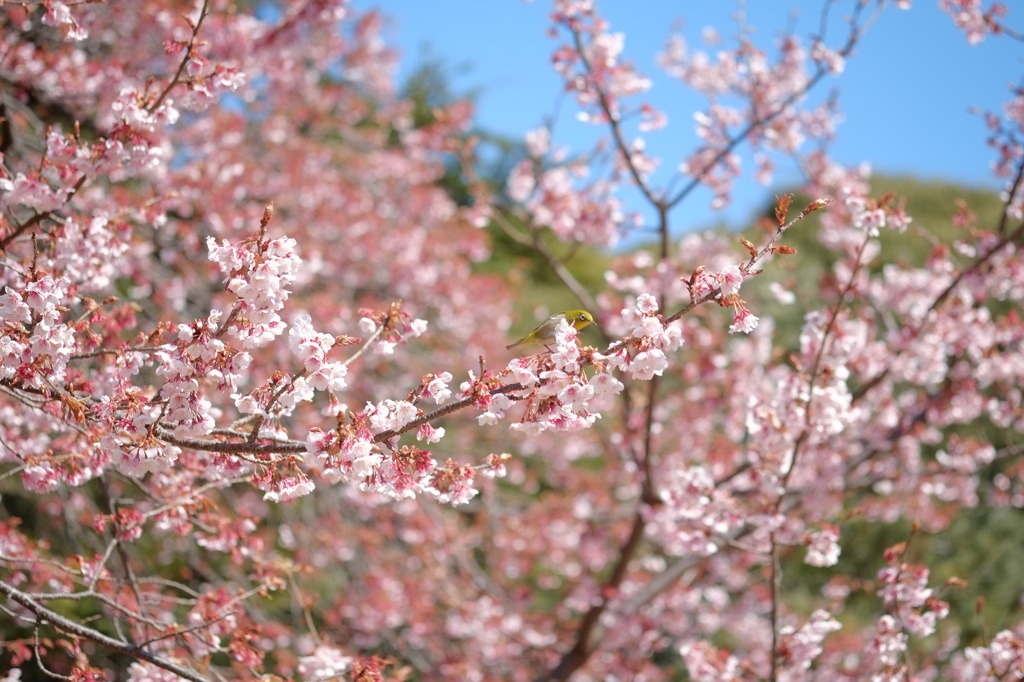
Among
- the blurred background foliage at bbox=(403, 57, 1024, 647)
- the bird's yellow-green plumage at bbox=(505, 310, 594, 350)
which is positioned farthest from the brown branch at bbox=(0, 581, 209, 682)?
the blurred background foliage at bbox=(403, 57, 1024, 647)

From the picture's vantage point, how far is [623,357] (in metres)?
1.59

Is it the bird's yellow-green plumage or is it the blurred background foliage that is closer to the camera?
the bird's yellow-green plumage

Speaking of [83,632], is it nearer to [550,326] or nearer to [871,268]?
[550,326]

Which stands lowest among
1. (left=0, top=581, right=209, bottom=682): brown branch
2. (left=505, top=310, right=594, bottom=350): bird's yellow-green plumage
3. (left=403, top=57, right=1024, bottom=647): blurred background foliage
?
(left=0, top=581, right=209, bottom=682): brown branch

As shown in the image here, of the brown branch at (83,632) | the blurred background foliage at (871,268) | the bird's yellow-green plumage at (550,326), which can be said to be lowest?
the brown branch at (83,632)

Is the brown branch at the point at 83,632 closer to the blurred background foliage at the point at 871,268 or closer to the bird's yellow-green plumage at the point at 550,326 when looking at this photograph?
the bird's yellow-green plumage at the point at 550,326

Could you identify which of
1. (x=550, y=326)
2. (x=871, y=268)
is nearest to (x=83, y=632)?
(x=550, y=326)

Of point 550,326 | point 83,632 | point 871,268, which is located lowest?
point 83,632

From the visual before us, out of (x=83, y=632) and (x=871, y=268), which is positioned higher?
(x=871, y=268)

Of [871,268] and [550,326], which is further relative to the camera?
[871,268]

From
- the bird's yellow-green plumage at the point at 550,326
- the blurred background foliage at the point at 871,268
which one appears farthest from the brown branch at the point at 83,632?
the blurred background foliage at the point at 871,268

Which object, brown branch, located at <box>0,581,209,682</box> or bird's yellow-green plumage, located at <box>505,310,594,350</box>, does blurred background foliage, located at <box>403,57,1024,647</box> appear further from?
brown branch, located at <box>0,581,209,682</box>

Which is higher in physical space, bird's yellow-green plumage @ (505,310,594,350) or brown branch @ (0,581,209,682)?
bird's yellow-green plumage @ (505,310,594,350)

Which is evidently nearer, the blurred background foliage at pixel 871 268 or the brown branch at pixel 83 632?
the brown branch at pixel 83 632
